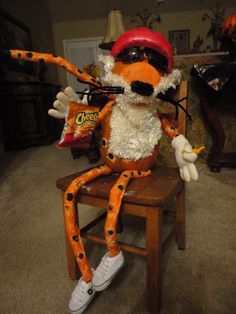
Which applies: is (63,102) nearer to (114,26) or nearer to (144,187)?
(144,187)

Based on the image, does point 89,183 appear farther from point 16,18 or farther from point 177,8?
point 177,8

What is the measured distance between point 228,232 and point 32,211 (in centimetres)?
96

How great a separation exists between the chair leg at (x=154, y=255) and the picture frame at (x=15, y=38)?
8.15 ft

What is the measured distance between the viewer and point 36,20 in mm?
3678

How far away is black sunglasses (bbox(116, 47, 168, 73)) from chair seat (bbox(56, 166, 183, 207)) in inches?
12.9

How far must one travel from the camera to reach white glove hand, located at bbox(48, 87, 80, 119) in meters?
0.69

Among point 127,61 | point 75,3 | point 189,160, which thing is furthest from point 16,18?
point 189,160

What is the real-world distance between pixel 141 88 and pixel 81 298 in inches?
23.0

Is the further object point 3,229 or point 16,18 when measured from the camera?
point 16,18

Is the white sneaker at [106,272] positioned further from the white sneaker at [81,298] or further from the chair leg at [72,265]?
the chair leg at [72,265]

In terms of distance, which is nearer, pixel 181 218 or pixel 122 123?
pixel 122 123

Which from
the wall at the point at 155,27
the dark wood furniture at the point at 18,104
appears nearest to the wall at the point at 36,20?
the wall at the point at 155,27

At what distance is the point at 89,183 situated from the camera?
70 centimetres

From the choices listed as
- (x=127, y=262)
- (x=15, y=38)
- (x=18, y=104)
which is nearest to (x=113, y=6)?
(x=15, y=38)
